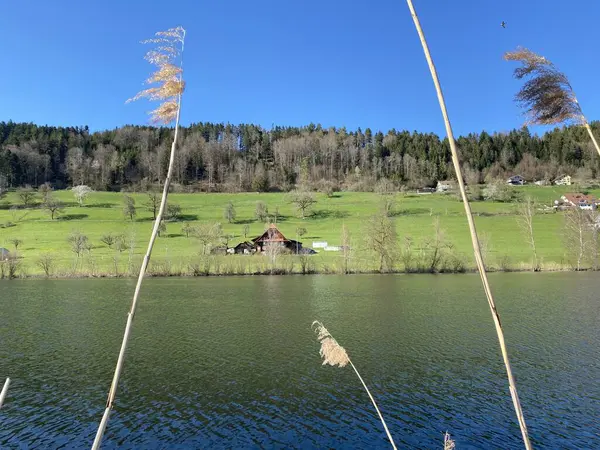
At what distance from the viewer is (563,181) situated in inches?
5118

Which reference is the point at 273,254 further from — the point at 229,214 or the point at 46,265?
the point at 229,214

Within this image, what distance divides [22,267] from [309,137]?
492 feet

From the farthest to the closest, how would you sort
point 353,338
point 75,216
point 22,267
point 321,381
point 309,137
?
point 309,137 < point 75,216 < point 22,267 < point 353,338 < point 321,381

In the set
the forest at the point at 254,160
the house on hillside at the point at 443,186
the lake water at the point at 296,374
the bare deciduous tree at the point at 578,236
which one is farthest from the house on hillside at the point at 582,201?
the lake water at the point at 296,374

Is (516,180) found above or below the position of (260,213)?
above

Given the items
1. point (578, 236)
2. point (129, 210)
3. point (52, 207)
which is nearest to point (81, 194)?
point (52, 207)

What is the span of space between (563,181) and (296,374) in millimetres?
138631

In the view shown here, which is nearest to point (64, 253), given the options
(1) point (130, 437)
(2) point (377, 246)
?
(2) point (377, 246)

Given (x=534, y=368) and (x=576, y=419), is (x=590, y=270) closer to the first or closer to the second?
(x=534, y=368)

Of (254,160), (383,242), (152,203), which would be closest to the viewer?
(383,242)

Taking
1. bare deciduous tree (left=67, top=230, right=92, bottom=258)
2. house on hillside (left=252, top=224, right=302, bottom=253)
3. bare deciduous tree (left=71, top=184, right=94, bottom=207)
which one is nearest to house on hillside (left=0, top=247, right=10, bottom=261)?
bare deciduous tree (left=67, top=230, right=92, bottom=258)

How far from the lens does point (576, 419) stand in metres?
13.5

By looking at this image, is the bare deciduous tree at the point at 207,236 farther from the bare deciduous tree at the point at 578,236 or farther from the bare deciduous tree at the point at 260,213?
the bare deciduous tree at the point at 578,236

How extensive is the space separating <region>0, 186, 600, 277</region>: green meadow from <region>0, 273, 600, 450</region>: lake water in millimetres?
26861
